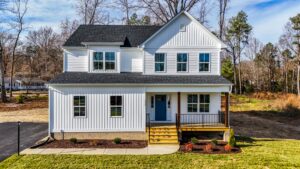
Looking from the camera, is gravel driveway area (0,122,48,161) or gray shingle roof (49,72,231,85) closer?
gravel driveway area (0,122,48,161)

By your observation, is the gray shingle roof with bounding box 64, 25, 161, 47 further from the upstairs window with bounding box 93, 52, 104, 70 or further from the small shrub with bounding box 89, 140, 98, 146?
the small shrub with bounding box 89, 140, 98, 146

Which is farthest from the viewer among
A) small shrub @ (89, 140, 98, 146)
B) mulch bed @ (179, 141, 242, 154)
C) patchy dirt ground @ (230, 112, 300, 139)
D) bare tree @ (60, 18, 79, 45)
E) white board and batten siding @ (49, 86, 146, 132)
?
bare tree @ (60, 18, 79, 45)

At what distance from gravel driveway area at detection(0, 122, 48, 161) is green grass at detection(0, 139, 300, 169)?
1.84 metres

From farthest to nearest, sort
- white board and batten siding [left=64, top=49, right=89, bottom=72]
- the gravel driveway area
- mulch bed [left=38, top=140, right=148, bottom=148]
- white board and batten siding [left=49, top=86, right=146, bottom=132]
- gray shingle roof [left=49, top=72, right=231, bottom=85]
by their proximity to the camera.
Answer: white board and batten siding [left=64, top=49, right=89, bottom=72] → gray shingle roof [left=49, top=72, right=231, bottom=85] → white board and batten siding [left=49, top=86, right=146, bottom=132] → mulch bed [left=38, top=140, right=148, bottom=148] → the gravel driveway area

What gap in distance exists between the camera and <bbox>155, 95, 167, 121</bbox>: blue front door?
700 inches

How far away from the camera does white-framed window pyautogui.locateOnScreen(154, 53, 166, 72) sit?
1767cm

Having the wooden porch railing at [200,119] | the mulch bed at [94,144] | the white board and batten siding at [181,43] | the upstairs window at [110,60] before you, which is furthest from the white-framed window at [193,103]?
the upstairs window at [110,60]

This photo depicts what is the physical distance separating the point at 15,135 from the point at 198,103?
13.2 meters

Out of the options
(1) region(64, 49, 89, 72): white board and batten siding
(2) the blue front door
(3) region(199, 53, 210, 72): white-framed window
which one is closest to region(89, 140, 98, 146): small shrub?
(2) the blue front door

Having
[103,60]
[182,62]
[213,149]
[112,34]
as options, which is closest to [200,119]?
[213,149]

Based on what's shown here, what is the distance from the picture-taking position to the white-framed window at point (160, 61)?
17.7 m

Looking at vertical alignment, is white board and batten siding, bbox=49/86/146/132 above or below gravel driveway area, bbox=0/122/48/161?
above

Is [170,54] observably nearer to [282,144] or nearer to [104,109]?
[104,109]

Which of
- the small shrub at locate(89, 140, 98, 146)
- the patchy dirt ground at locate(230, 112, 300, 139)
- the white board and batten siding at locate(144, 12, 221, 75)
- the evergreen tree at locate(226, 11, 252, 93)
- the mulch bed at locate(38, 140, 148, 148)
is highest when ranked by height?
the evergreen tree at locate(226, 11, 252, 93)
